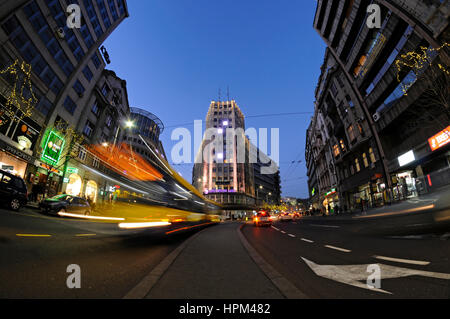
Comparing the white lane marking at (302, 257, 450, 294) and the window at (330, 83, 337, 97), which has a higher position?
the window at (330, 83, 337, 97)

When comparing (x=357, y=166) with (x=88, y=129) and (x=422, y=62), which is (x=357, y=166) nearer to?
(x=422, y=62)

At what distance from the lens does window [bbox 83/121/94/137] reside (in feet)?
94.5

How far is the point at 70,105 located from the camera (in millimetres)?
25219

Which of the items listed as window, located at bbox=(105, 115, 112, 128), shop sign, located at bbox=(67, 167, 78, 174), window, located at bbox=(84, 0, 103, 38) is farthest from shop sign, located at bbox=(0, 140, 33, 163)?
window, located at bbox=(84, 0, 103, 38)

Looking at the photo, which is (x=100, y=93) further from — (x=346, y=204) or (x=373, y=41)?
(x=346, y=204)

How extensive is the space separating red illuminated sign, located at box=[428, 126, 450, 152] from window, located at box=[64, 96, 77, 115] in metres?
38.9

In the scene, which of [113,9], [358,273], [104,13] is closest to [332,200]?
[358,273]

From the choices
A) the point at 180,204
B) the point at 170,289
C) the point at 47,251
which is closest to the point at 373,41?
the point at 180,204

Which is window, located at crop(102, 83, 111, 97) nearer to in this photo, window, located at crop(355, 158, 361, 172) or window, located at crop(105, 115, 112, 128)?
window, located at crop(105, 115, 112, 128)

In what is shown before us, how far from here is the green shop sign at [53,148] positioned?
20.9 metres

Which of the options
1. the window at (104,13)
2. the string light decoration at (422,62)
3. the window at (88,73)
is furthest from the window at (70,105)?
the string light decoration at (422,62)

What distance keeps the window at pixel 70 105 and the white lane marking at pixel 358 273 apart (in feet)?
105

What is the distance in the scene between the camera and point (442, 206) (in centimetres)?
949

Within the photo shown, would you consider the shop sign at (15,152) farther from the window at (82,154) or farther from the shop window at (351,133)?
the shop window at (351,133)
